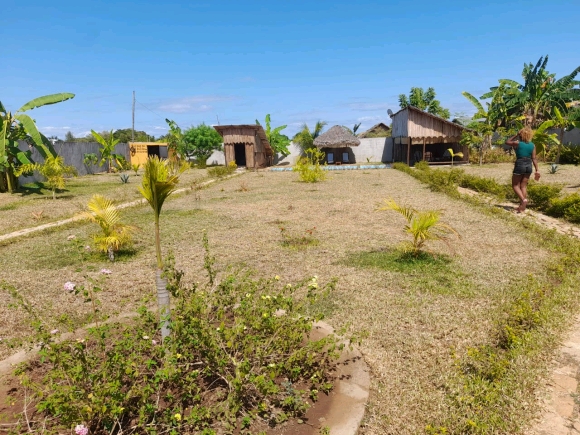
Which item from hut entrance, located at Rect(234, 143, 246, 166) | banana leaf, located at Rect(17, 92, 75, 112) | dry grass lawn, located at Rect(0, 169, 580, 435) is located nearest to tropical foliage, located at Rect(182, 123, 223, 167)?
hut entrance, located at Rect(234, 143, 246, 166)

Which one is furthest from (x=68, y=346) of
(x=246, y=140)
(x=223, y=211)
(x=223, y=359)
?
(x=246, y=140)

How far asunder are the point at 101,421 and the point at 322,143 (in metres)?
29.5

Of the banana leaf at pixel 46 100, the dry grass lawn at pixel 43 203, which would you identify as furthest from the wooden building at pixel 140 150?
the banana leaf at pixel 46 100

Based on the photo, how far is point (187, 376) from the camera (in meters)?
2.55

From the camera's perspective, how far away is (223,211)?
10.5 m

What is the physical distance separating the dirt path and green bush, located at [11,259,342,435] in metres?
1.48

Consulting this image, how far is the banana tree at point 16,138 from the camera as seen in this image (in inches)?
495

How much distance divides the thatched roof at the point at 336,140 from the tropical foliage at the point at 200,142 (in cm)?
887

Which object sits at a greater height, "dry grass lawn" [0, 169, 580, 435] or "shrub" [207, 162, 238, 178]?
"shrub" [207, 162, 238, 178]

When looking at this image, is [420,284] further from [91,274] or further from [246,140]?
[246,140]

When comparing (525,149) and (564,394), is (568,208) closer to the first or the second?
(525,149)

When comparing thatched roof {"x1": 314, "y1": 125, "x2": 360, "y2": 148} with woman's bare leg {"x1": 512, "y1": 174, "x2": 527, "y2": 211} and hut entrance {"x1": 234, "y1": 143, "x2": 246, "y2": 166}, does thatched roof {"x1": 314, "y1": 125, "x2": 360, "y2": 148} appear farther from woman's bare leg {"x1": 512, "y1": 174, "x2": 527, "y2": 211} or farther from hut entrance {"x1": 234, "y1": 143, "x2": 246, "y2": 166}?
→ woman's bare leg {"x1": 512, "y1": 174, "x2": 527, "y2": 211}

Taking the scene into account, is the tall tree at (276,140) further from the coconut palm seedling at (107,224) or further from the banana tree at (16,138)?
the coconut palm seedling at (107,224)

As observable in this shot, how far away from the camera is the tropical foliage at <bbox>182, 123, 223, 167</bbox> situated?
106 ft
